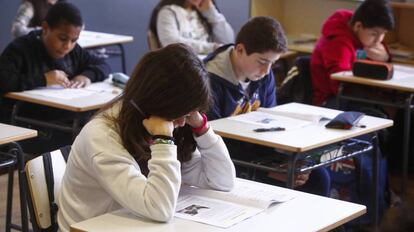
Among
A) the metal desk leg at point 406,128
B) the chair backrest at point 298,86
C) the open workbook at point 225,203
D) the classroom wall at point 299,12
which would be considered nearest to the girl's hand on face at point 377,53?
the chair backrest at point 298,86

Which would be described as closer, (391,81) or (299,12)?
(391,81)

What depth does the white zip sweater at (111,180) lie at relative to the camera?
2.05 meters

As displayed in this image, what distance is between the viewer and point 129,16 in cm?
704

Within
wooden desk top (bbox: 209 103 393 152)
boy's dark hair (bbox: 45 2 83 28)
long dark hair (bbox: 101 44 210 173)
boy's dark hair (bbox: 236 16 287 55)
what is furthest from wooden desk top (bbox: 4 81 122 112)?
long dark hair (bbox: 101 44 210 173)

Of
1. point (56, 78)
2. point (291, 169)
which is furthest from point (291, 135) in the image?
point (56, 78)

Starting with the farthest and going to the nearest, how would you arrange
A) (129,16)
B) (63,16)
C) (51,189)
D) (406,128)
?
(129,16) → (406,128) → (63,16) → (51,189)

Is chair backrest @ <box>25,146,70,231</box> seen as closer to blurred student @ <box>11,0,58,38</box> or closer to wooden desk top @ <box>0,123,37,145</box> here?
wooden desk top @ <box>0,123,37,145</box>

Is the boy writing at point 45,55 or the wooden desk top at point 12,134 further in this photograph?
the boy writing at point 45,55

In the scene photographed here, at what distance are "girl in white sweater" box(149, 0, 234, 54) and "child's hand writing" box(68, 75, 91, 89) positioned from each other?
1.06m

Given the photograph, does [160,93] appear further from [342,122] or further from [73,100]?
[73,100]

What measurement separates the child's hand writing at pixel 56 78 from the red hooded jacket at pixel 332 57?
1.54m

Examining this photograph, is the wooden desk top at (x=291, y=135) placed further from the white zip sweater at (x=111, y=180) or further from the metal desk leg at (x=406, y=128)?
the white zip sweater at (x=111, y=180)

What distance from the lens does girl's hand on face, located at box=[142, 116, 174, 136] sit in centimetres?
210

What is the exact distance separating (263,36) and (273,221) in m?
1.39
